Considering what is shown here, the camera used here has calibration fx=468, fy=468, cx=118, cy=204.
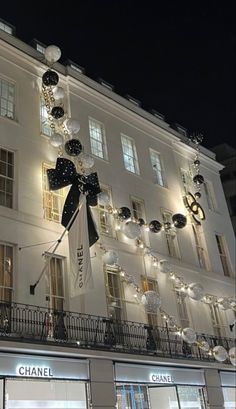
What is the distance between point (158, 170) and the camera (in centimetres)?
2323

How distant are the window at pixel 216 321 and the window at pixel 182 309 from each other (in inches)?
75.6

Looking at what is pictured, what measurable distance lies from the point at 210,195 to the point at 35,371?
16864mm

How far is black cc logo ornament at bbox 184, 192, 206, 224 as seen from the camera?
2308cm

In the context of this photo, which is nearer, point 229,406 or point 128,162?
point 229,406

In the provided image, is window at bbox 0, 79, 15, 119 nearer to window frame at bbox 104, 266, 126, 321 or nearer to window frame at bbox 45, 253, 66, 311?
window frame at bbox 45, 253, 66, 311

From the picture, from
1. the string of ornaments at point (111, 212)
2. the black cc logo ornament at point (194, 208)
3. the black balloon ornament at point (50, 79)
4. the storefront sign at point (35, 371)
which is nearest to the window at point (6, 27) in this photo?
the string of ornaments at point (111, 212)

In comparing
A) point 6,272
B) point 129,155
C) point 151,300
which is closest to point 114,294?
point 151,300

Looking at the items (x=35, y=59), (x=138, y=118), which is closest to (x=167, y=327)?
(x=138, y=118)

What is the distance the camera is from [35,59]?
1856cm

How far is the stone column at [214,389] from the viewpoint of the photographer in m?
18.0

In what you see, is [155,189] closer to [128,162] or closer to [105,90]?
[128,162]

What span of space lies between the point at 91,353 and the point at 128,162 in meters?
9.90

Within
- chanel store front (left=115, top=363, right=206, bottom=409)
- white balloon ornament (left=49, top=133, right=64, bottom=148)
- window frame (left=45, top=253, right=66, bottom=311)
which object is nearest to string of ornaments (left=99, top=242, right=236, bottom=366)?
chanel store front (left=115, top=363, right=206, bottom=409)

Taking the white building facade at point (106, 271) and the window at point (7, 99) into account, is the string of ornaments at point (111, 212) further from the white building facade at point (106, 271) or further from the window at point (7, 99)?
the window at point (7, 99)
